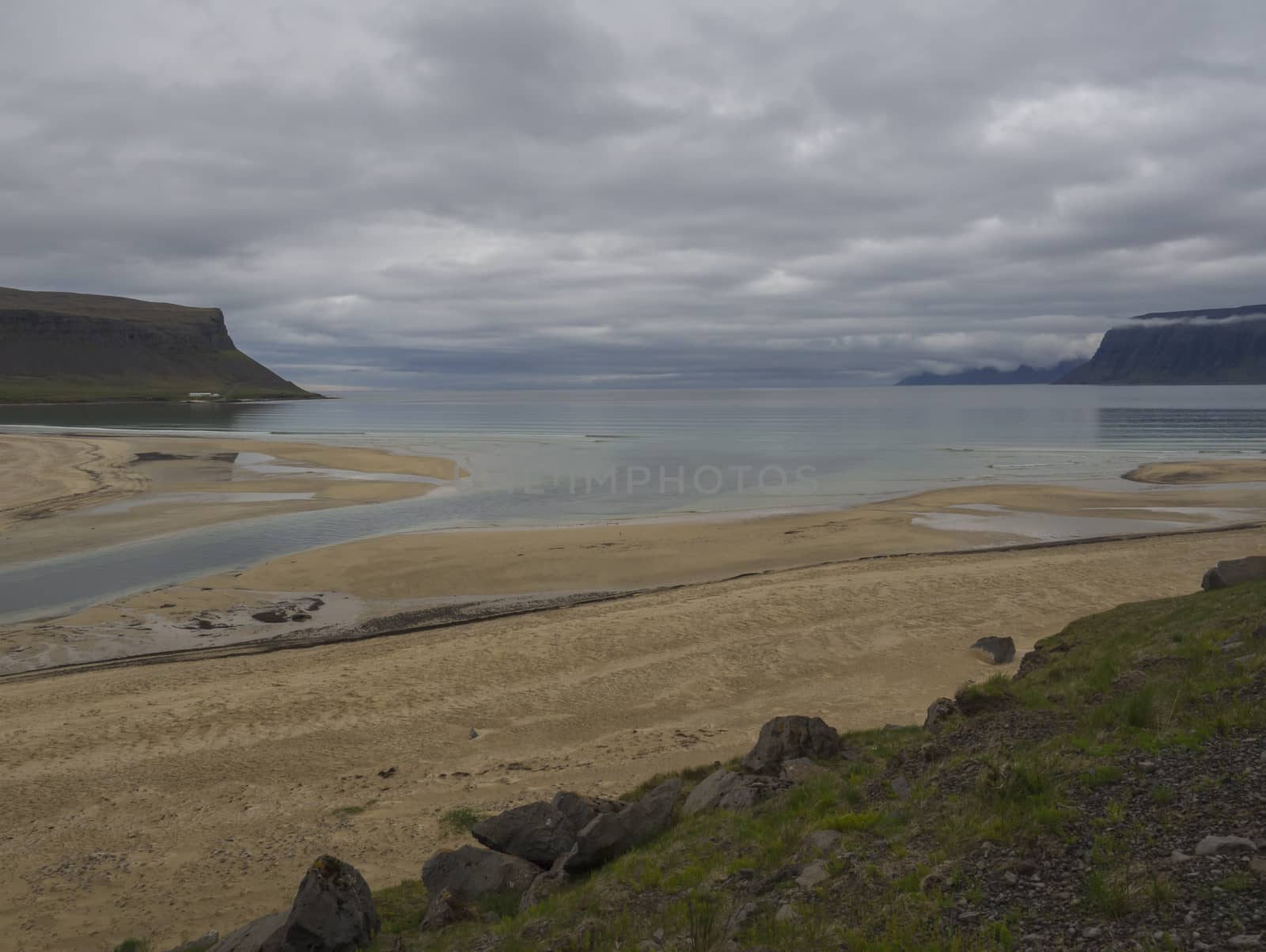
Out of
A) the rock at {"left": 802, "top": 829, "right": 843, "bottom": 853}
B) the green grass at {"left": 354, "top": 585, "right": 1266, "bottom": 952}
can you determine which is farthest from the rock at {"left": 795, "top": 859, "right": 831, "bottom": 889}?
the rock at {"left": 802, "top": 829, "right": 843, "bottom": 853}

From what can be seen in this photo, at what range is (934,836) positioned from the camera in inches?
262

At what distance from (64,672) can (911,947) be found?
56.6 ft

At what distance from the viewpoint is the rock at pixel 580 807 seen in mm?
8703

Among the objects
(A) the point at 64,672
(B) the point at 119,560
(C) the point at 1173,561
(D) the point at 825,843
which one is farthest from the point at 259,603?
(C) the point at 1173,561

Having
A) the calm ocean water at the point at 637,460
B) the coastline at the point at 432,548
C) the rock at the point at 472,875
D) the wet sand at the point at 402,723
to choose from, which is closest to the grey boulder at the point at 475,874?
the rock at the point at 472,875

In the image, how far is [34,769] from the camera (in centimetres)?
1161

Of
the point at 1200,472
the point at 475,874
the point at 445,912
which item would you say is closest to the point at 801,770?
the point at 475,874

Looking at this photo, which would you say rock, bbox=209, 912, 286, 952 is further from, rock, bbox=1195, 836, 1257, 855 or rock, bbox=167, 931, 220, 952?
rock, bbox=1195, 836, 1257, 855

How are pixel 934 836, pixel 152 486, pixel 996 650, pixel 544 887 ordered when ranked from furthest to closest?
pixel 152 486
pixel 996 650
pixel 544 887
pixel 934 836

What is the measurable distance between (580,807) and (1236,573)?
43.3 ft

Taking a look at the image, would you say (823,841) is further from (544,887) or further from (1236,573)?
(1236,573)

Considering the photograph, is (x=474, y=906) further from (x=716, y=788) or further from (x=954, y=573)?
(x=954, y=573)

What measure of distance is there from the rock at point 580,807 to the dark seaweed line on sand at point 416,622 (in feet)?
36.2

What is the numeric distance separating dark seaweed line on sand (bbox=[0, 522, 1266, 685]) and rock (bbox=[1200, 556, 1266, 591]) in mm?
11227
